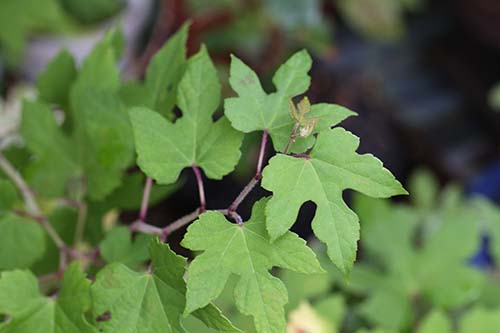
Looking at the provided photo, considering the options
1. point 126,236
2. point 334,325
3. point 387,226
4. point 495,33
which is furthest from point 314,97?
point 126,236

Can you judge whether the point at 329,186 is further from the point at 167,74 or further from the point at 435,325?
the point at 435,325

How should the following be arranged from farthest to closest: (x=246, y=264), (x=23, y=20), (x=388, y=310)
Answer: (x=23, y=20)
(x=388, y=310)
(x=246, y=264)

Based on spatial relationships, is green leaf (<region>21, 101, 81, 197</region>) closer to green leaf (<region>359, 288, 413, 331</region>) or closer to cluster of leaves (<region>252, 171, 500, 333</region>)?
cluster of leaves (<region>252, 171, 500, 333</region>)

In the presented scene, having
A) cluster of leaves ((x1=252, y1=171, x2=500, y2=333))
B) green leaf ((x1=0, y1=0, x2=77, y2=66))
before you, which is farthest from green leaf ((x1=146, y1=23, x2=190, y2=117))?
green leaf ((x1=0, y1=0, x2=77, y2=66))

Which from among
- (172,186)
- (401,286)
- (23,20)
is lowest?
(401,286)

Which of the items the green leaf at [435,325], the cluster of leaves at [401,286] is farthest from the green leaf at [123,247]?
the green leaf at [435,325]

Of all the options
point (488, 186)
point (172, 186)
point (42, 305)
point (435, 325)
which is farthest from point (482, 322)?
point (488, 186)
